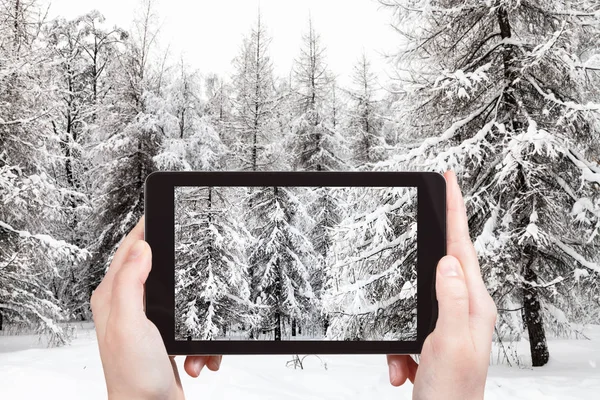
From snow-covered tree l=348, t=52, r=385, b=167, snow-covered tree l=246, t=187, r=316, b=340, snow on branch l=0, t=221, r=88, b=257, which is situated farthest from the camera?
snow-covered tree l=348, t=52, r=385, b=167

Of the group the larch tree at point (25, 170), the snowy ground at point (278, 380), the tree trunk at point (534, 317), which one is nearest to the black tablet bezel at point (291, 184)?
the snowy ground at point (278, 380)

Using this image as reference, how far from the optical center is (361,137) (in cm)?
1520

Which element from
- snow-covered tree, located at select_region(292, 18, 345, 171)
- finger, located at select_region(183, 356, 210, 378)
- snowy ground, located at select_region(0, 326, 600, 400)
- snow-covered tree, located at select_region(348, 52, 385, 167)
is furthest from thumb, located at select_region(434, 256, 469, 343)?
snow-covered tree, located at select_region(348, 52, 385, 167)

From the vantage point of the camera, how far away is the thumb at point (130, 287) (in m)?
1.35

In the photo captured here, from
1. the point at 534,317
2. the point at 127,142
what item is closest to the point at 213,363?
the point at 534,317

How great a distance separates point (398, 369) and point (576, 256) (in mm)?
6641

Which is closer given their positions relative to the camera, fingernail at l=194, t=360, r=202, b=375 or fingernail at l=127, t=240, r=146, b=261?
fingernail at l=127, t=240, r=146, b=261

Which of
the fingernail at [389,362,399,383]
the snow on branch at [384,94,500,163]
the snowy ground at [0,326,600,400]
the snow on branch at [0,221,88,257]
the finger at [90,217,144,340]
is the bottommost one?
the snowy ground at [0,326,600,400]

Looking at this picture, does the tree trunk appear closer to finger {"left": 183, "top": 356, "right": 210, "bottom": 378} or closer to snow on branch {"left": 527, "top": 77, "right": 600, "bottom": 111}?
snow on branch {"left": 527, "top": 77, "right": 600, "bottom": 111}

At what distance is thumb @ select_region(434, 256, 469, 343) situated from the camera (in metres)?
1.25

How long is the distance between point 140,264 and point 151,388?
324 millimetres

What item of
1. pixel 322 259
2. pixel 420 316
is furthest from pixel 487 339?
pixel 322 259

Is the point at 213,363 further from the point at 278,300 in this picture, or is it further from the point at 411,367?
the point at 411,367

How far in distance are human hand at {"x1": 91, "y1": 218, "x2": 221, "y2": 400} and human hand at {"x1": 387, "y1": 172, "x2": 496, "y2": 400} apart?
69 cm
